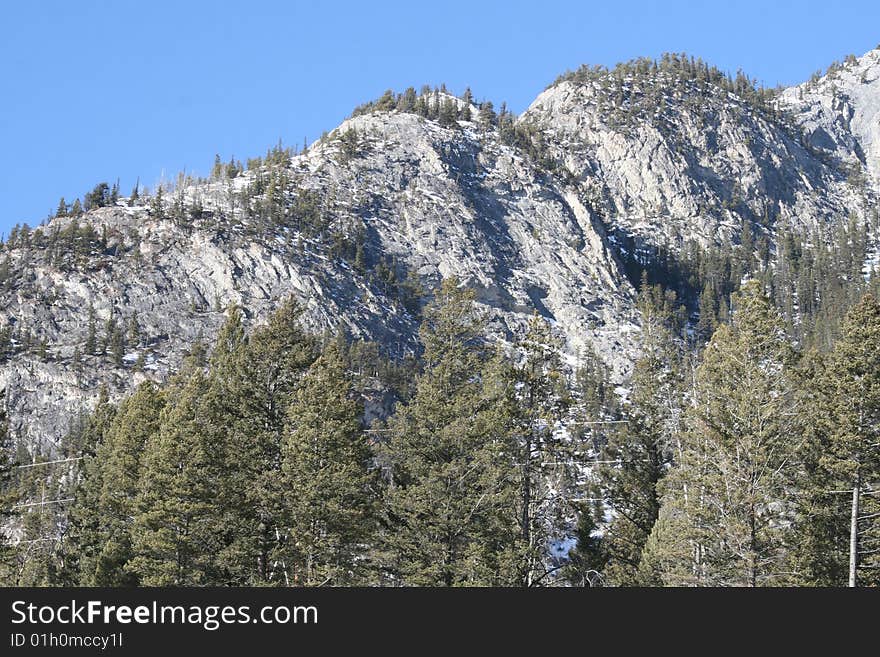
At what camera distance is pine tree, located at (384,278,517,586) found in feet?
112

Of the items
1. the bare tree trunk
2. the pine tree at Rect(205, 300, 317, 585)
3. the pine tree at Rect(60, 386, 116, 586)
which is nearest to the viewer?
the bare tree trunk

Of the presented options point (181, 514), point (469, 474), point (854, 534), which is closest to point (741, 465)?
point (854, 534)

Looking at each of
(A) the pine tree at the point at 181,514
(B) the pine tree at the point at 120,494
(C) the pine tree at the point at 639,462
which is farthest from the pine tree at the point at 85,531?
(C) the pine tree at the point at 639,462

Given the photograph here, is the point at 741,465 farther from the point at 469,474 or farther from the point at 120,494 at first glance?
the point at 120,494

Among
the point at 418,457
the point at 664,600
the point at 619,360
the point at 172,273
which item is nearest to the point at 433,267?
the point at 619,360

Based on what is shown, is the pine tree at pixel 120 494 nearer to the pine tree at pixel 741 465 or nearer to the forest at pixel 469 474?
the forest at pixel 469 474

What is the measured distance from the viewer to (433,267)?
198 metres

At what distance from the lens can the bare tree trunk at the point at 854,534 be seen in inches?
1244

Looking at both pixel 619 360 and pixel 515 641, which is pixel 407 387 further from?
pixel 515 641

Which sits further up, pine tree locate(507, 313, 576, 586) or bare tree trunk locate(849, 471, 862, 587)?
pine tree locate(507, 313, 576, 586)

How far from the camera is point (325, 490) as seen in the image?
33.6m

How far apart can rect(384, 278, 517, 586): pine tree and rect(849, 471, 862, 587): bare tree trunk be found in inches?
434

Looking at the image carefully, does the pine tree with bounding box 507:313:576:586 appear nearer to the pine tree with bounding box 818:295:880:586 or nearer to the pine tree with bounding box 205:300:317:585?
the pine tree with bounding box 205:300:317:585

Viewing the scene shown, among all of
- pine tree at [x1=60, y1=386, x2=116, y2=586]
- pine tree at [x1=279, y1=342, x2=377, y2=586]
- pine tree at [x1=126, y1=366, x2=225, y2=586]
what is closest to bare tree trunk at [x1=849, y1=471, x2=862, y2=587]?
pine tree at [x1=279, y1=342, x2=377, y2=586]
